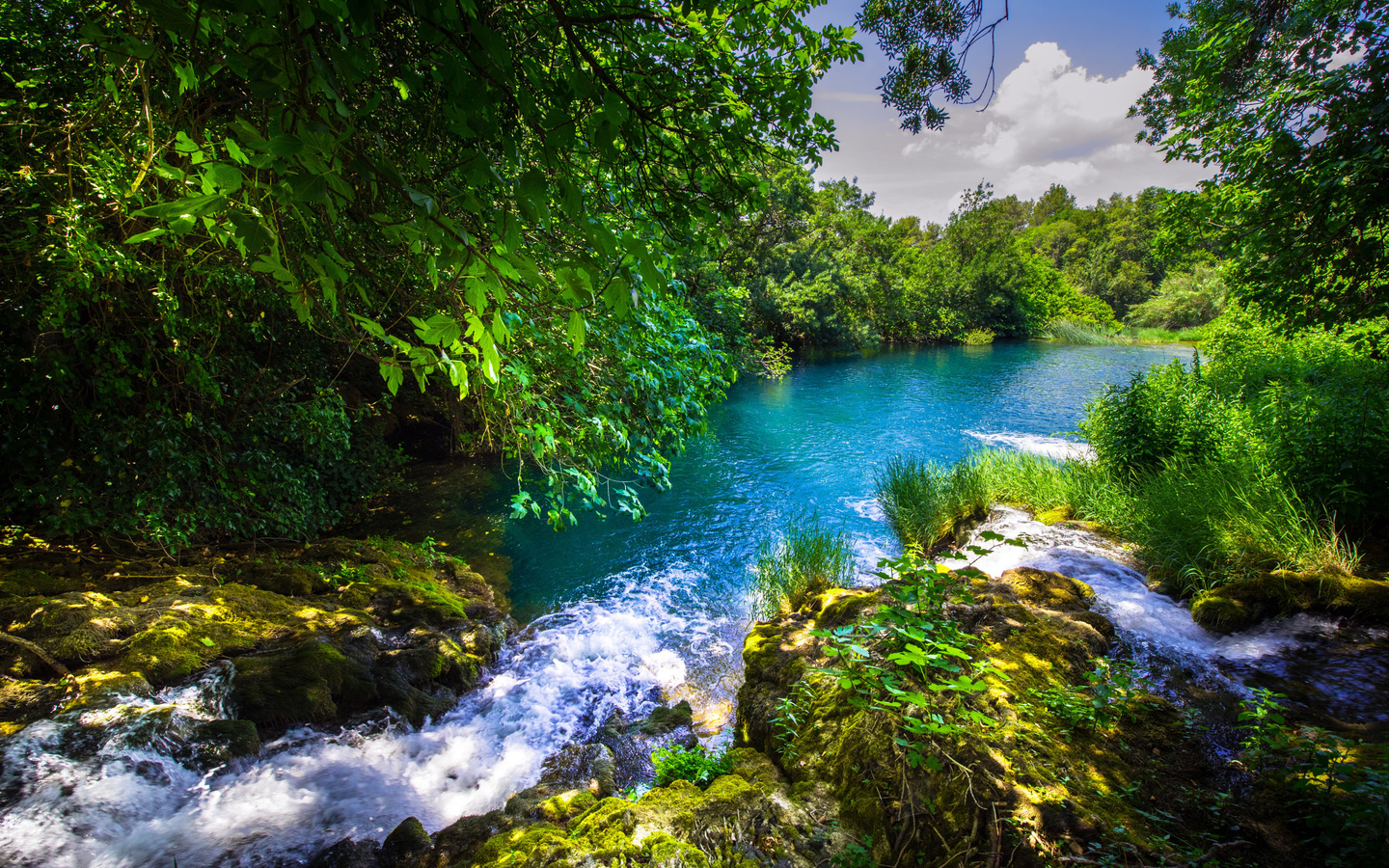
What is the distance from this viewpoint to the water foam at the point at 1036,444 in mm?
10562

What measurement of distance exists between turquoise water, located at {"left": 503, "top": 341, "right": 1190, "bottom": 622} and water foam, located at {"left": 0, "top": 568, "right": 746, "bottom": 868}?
1.27m

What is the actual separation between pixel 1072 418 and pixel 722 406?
33.2 feet

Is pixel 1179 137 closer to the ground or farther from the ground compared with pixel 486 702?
farther from the ground

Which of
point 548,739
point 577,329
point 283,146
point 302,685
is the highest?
point 283,146

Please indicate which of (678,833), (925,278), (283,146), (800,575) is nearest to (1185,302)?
(925,278)

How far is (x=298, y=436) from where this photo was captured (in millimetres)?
5695

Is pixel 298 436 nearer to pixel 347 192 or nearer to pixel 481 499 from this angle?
pixel 481 499

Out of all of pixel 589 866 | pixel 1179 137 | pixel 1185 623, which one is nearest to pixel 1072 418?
pixel 1179 137

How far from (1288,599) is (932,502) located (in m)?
3.78

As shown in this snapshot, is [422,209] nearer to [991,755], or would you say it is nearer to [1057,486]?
[991,755]

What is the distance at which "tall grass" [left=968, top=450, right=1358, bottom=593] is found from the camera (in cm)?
451

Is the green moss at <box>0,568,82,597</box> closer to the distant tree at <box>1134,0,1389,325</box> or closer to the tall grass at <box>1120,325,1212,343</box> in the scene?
the distant tree at <box>1134,0,1389,325</box>

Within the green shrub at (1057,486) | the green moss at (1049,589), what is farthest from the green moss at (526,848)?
the green shrub at (1057,486)

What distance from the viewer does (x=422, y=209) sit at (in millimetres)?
1213
